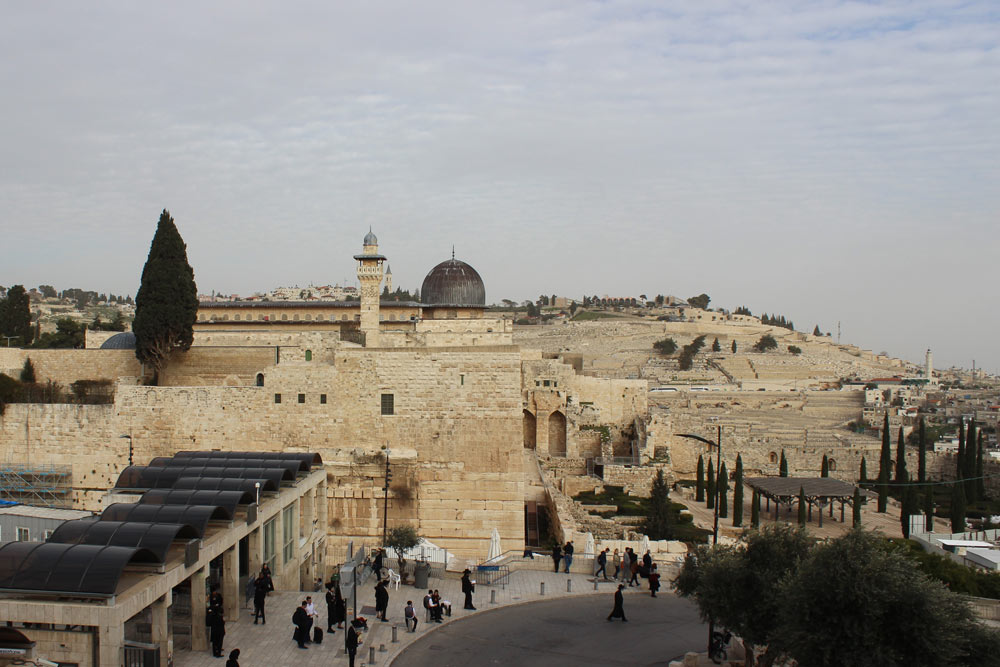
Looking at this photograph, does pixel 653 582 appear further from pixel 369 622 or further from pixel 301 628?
pixel 301 628

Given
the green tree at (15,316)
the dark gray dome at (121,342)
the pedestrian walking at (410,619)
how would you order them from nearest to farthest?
the pedestrian walking at (410,619) → the dark gray dome at (121,342) → the green tree at (15,316)

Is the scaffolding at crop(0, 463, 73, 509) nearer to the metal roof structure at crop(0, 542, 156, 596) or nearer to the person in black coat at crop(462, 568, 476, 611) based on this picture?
the person in black coat at crop(462, 568, 476, 611)

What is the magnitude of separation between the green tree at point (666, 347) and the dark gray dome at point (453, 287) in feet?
175

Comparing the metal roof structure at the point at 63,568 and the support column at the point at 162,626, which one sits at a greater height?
the metal roof structure at the point at 63,568

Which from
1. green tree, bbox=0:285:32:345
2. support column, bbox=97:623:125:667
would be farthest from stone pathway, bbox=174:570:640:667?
green tree, bbox=0:285:32:345

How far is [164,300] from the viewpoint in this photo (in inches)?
942

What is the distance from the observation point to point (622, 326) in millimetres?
95312

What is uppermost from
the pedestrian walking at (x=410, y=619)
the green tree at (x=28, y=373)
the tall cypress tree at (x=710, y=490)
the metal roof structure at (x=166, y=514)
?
the green tree at (x=28, y=373)

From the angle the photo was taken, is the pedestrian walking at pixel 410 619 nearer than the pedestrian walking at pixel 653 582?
Yes

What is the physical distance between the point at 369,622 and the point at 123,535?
4.12m

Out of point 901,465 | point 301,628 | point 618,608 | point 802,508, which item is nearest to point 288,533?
point 301,628

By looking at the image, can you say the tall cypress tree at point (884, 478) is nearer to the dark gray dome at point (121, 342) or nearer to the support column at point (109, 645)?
the dark gray dome at point (121, 342)

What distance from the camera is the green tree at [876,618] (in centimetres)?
866

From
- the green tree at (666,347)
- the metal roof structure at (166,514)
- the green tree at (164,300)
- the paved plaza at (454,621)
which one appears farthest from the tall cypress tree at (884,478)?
the green tree at (666,347)
